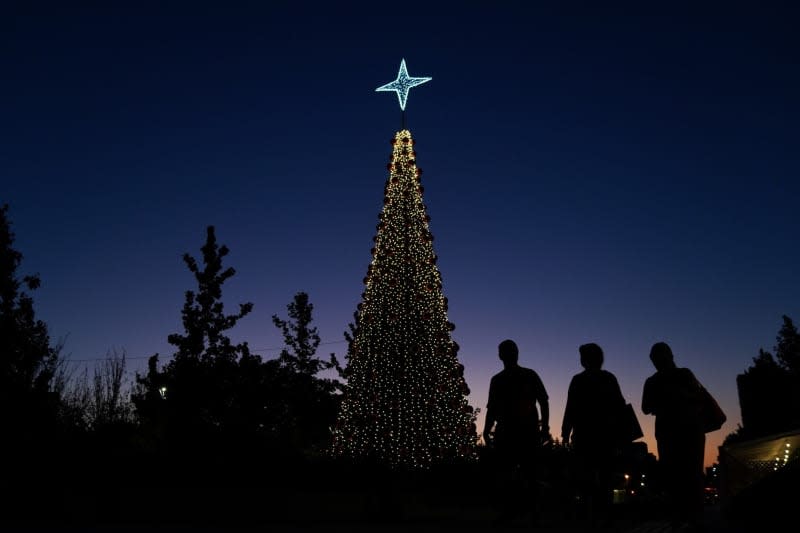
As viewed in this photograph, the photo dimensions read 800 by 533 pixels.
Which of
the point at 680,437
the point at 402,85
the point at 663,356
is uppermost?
the point at 402,85

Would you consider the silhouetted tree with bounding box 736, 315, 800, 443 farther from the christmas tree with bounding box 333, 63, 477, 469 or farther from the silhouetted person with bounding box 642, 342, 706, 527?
the christmas tree with bounding box 333, 63, 477, 469

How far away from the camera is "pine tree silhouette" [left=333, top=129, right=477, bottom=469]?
17172mm

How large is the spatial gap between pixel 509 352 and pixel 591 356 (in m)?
0.79

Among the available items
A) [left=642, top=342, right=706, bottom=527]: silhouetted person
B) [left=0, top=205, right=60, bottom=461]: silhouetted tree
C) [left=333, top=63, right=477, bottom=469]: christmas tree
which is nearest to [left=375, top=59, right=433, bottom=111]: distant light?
[left=333, top=63, right=477, bottom=469]: christmas tree

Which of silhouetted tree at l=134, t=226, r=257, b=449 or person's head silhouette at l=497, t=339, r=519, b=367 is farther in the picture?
silhouetted tree at l=134, t=226, r=257, b=449

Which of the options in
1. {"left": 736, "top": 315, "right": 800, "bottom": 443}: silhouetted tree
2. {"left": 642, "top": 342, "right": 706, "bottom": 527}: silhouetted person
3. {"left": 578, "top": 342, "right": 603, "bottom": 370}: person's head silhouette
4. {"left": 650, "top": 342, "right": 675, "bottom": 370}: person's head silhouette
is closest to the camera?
{"left": 642, "top": 342, "right": 706, "bottom": 527}: silhouetted person

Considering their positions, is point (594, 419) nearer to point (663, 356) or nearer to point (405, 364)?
point (663, 356)

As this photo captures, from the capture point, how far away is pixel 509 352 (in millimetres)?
6457

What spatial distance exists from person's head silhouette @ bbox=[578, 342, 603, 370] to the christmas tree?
1081 centimetres

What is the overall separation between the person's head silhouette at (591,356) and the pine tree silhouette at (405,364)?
10872mm

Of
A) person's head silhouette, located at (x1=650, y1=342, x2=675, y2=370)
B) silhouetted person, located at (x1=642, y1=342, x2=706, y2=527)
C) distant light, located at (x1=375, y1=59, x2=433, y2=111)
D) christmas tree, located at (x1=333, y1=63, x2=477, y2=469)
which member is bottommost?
silhouetted person, located at (x1=642, y1=342, x2=706, y2=527)

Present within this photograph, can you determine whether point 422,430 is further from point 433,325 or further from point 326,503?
point 326,503

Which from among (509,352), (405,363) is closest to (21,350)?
(405,363)

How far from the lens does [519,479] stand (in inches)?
254
